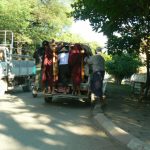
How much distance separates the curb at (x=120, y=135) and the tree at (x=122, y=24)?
466cm

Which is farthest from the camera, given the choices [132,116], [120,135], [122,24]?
[122,24]

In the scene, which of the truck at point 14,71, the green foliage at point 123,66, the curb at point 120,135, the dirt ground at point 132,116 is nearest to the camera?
the curb at point 120,135

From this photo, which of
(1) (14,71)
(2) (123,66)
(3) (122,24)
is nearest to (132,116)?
(3) (122,24)

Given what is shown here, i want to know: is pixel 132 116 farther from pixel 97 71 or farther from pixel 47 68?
pixel 47 68

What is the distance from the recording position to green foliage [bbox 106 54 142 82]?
34.2 metres

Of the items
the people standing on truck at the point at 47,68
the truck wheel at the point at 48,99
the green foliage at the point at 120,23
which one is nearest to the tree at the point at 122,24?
the green foliage at the point at 120,23

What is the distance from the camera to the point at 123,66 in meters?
34.7

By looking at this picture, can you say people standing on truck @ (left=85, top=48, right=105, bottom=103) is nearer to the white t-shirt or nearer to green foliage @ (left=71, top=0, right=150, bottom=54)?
the white t-shirt

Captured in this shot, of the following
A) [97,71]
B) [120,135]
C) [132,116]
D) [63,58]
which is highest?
[63,58]

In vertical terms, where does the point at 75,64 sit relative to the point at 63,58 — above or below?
below

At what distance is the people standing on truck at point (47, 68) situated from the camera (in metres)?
16.4

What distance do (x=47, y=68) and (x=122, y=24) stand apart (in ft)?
13.8

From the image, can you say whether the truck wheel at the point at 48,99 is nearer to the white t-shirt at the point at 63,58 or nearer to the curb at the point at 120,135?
the white t-shirt at the point at 63,58

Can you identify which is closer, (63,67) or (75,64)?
(75,64)
